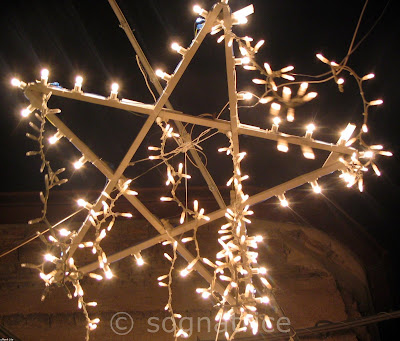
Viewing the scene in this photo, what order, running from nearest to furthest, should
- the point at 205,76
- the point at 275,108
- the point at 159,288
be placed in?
the point at 275,108 < the point at 205,76 < the point at 159,288

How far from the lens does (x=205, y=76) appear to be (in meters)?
3.05

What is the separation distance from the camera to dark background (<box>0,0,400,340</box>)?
2.85m

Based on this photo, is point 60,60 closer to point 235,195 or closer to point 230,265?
point 235,195

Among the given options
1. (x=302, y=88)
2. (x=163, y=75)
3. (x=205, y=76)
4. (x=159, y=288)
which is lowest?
(x=159, y=288)

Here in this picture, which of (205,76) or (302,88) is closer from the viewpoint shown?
(302,88)

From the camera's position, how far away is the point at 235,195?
5.87ft

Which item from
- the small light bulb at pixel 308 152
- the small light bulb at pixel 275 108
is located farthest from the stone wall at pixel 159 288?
the small light bulb at pixel 275 108

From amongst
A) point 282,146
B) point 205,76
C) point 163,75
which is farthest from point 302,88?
point 205,76

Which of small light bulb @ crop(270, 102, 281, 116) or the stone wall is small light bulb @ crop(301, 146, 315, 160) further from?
the stone wall

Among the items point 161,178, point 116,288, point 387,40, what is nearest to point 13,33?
point 161,178

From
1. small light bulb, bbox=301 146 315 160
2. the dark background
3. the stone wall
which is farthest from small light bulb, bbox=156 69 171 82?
the stone wall

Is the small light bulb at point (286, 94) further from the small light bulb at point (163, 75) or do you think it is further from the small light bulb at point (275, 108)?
the small light bulb at point (163, 75)

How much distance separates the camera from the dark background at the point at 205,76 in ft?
9.34

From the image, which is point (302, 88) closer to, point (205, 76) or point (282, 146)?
point (282, 146)
